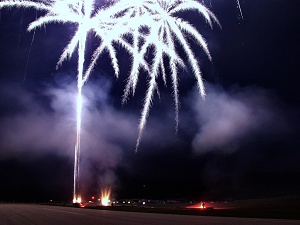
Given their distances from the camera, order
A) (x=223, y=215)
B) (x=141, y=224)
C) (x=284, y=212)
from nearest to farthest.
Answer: (x=141, y=224) < (x=284, y=212) < (x=223, y=215)

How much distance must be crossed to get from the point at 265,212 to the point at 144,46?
1522 cm

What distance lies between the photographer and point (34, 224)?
862 inches

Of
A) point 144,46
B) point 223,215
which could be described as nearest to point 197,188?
point 223,215

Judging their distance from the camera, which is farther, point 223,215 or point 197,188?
point 197,188

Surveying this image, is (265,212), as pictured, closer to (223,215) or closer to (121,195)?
(223,215)

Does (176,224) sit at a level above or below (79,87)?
below

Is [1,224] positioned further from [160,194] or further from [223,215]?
[160,194]

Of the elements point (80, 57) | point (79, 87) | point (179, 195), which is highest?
point (80, 57)

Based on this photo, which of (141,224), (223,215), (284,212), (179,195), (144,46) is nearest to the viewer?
(144,46)

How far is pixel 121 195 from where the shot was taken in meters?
156

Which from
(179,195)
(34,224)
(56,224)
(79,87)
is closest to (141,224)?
(56,224)

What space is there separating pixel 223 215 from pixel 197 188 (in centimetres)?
13402

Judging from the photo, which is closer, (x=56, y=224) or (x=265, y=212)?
(x=56, y=224)

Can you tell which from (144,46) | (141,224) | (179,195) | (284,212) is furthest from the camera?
(179,195)
